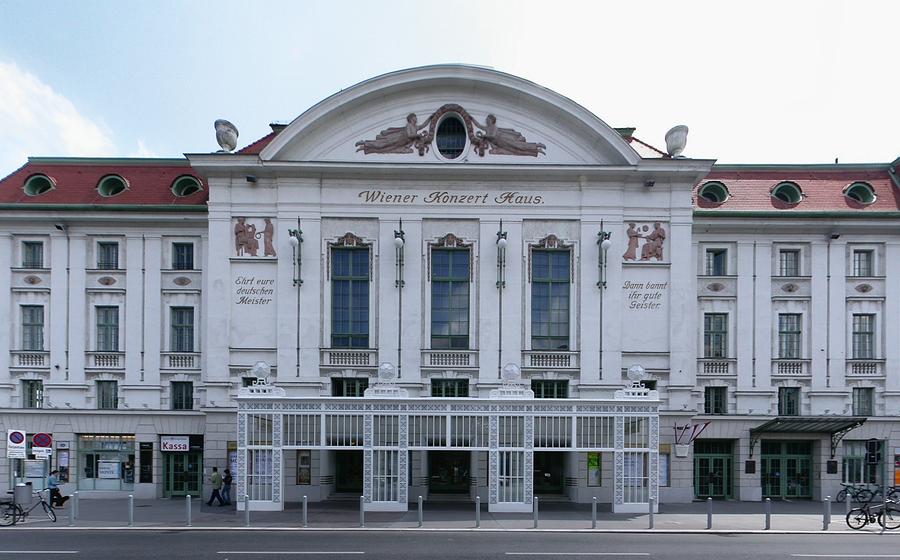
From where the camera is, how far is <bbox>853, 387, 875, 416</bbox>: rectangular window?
28.4 metres

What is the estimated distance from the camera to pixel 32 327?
93.3 feet

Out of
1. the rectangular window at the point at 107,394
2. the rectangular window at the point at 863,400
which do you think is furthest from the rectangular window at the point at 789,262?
the rectangular window at the point at 107,394

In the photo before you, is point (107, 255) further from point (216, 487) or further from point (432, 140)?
point (432, 140)

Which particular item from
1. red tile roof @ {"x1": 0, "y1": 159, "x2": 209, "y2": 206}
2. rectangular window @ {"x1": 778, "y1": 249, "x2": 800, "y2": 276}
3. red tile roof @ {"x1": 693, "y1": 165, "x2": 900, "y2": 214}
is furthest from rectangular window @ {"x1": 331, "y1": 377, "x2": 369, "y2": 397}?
rectangular window @ {"x1": 778, "y1": 249, "x2": 800, "y2": 276}

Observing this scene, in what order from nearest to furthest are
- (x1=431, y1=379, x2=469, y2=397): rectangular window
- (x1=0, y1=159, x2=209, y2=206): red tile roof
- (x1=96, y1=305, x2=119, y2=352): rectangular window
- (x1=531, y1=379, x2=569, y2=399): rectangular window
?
(x1=431, y1=379, x2=469, y2=397): rectangular window, (x1=531, y1=379, x2=569, y2=399): rectangular window, (x1=96, y1=305, x2=119, y2=352): rectangular window, (x1=0, y1=159, x2=209, y2=206): red tile roof

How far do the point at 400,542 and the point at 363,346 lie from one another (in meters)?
10.3

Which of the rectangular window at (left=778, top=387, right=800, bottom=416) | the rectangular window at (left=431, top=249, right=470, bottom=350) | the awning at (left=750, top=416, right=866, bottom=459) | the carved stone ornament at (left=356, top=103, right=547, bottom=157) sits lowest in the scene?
the awning at (left=750, top=416, right=866, bottom=459)

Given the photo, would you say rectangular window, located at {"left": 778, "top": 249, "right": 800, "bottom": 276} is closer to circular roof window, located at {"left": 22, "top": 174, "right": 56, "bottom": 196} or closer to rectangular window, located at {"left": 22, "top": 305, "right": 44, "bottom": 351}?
rectangular window, located at {"left": 22, "top": 305, "right": 44, "bottom": 351}

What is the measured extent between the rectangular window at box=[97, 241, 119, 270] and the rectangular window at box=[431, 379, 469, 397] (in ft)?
50.5

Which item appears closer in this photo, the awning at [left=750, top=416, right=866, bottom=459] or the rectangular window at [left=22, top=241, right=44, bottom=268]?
the awning at [left=750, top=416, right=866, bottom=459]

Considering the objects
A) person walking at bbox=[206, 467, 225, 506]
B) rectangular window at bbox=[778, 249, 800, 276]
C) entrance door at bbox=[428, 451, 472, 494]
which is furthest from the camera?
rectangular window at bbox=[778, 249, 800, 276]

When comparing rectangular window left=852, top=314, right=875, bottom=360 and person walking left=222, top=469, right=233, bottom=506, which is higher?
rectangular window left=852, top=314, right=875, bottom=360

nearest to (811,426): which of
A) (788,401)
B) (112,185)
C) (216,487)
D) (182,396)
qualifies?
(788,401)

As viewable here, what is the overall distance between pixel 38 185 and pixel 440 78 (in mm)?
19491
